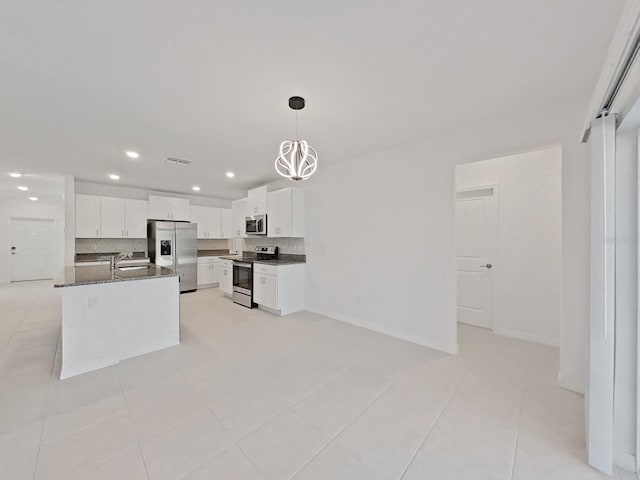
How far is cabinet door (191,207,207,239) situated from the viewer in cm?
652

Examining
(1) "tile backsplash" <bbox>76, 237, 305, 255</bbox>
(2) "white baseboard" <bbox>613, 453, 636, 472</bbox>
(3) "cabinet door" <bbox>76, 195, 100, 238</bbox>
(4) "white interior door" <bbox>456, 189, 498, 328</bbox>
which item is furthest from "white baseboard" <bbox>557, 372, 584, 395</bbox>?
(3) "cabinet door" <bbox>76, 195, 100, 238</bbox>

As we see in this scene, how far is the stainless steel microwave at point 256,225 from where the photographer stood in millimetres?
5090

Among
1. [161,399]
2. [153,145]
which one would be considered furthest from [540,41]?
[153,145]

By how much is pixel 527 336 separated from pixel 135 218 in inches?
293

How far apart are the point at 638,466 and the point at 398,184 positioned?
290cm

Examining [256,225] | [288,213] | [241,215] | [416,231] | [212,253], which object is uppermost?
[241,215]

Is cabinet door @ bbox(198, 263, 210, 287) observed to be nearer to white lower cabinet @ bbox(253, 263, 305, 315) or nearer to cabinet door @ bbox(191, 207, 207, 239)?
cabinet door @ bbox(191, 207, 207, 239)

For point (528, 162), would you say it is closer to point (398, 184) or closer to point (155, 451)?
point (398, 184)

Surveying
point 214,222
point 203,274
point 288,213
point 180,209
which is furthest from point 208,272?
point 288,213

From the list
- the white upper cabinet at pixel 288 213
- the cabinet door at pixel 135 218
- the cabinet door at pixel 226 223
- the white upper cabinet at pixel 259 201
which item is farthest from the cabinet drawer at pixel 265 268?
the cabinet door at pixel 135 218

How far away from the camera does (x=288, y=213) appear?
4586mm

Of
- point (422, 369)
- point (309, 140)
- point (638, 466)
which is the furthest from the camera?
point (309, 140)

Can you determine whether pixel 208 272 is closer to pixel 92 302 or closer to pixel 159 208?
pixel 159 208

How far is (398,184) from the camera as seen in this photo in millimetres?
3387
